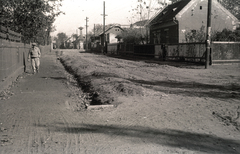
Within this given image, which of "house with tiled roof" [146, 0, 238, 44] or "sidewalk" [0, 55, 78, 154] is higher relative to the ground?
"house with tiled roof" [146, 0, 238, 44]

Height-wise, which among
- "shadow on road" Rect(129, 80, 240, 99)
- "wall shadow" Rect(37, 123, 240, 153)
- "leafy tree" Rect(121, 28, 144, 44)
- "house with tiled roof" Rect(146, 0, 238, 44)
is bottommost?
"wall shadow" Rect(37, 123, 240, 153)

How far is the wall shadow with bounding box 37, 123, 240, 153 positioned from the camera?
3.99 metres

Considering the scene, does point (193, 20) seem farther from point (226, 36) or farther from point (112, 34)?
point (112, 34)

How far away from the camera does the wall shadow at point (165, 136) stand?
399 centimetres

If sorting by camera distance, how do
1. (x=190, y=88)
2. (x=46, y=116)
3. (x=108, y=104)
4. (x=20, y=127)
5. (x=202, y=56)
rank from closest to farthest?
1. (x=20, y=127)
2. (x=46, y=116)
3. (x=108, y=104)
4. (x=190, y=88)
5. (x=202, y=56)

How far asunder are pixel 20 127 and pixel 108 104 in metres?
2.50

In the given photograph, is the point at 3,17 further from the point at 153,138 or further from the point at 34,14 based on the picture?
the point at 153,138

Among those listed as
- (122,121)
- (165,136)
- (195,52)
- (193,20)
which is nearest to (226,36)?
(195,52)

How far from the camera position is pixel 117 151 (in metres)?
3.81

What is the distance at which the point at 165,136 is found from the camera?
14.5ft

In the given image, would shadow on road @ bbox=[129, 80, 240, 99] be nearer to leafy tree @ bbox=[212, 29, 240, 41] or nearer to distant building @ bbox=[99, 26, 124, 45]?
leafy tree @ bbox=[212, 29, 240, 41]

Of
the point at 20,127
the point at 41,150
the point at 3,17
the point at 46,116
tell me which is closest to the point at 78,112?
the point at 46,116

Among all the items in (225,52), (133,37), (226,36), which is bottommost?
(225,52)

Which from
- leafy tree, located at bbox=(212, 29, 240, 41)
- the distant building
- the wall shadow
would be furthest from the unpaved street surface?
the distant building
